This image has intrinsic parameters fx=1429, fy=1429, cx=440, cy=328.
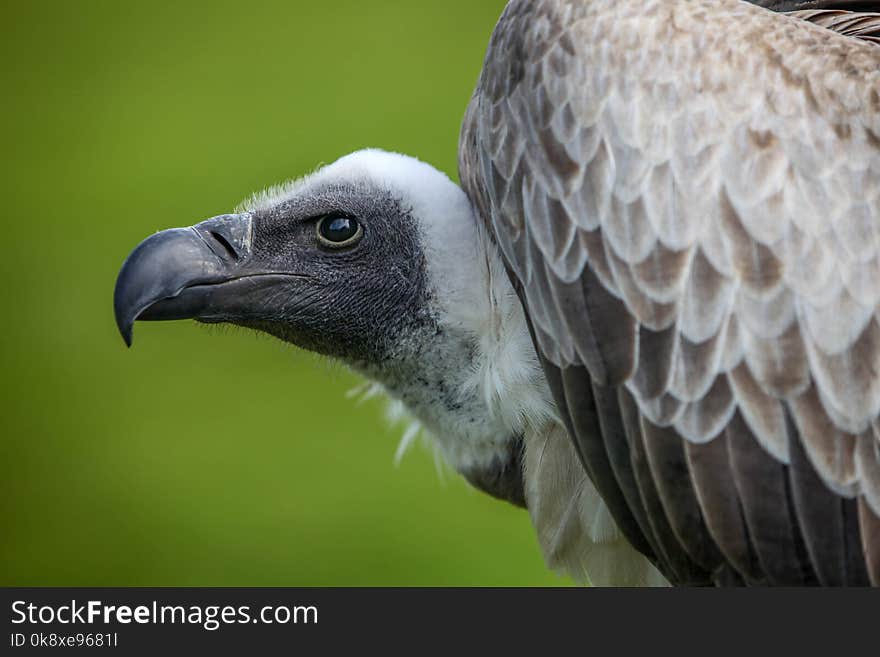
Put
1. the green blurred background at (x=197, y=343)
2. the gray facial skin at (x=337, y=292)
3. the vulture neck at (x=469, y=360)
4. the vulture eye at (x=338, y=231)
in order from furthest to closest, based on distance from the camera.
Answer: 1. the green blurred background at (x=197, y=343)
2. the vulture eye at (x=338, y=231)
3. the gray facial skin at (x=337, y=292)
4. the vulture neck at (x=469, y=360)

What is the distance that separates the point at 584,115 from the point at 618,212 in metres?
0.21

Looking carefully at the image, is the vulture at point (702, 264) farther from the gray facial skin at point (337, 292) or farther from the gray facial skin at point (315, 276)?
the gray facial skin at point (315, 276)

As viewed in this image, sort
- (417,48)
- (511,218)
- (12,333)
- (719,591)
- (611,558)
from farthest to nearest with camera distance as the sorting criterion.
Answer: (417,48) → (12,333) → (611,558) → (511,218) → (719,591)

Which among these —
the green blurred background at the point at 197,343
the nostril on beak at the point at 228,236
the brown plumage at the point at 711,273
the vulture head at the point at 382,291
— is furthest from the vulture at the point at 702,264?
the green blurred background at the point at 197,343

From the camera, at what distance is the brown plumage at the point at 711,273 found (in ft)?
8.95

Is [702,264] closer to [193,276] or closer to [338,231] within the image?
[338,231]

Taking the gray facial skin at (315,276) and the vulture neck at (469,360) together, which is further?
the gray facial skin at (315,276)

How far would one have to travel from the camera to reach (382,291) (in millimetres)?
3475

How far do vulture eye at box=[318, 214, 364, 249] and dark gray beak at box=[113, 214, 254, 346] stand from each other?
18cm

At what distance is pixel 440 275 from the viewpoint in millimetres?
3381

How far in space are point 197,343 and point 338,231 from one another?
402cm

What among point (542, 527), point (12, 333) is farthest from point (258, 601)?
point (12, 333)

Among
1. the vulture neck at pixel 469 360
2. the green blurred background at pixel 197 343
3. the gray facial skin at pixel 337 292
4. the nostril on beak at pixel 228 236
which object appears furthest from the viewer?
the green blurred background at pixel 197 343

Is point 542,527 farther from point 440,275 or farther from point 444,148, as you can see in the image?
point 444,148
